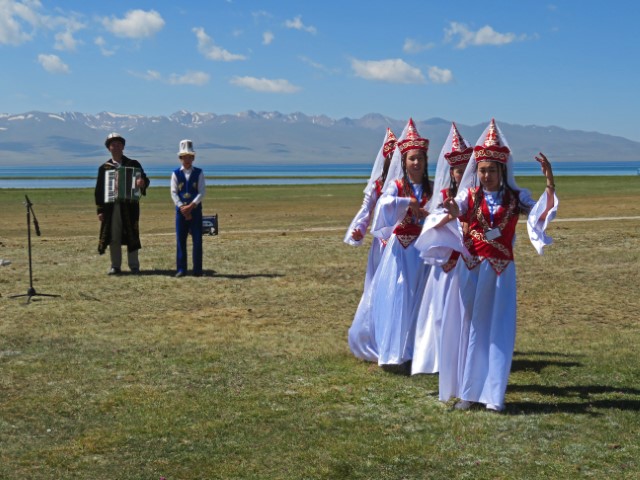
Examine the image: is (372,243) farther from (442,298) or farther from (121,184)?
(121,184)

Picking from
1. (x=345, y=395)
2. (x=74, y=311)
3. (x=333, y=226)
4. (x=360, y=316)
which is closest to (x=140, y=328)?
(x=74, y=311)

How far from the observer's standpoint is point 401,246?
9039 mm

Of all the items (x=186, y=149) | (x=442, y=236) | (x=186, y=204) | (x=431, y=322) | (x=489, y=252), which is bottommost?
(x=431, y=322)

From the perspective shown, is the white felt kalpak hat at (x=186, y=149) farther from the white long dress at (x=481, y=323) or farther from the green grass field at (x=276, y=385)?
the white long dress at (x=481, y=323)

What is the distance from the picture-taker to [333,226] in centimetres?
2803

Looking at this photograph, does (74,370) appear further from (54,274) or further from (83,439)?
(54,274)

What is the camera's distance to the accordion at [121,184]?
52.2 ft

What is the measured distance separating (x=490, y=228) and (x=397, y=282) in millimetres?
1600

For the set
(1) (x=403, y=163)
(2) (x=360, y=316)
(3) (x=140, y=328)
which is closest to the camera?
(1) (x=403, y=163)

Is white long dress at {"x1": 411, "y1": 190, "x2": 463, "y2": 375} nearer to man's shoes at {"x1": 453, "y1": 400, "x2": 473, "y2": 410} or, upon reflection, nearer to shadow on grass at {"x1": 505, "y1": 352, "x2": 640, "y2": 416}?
man's shoes at {"x1": 453, "y1": 400, "x2": 473, "y2": 410}

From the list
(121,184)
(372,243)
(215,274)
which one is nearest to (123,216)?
(121,184)

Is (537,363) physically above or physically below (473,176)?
below

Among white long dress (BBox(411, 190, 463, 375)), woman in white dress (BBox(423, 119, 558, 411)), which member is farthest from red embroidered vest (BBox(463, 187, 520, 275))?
white long dress (BBox(411, 190, 463, 375))

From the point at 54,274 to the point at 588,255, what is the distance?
1057 cm
